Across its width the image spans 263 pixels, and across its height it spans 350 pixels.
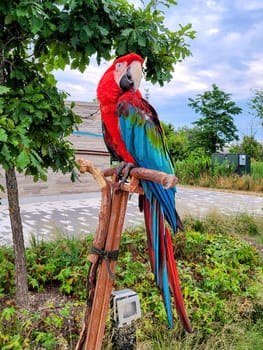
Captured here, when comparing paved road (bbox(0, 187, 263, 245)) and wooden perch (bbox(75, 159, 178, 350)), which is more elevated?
wooden perch (bbox(75, 159, 178, 350))

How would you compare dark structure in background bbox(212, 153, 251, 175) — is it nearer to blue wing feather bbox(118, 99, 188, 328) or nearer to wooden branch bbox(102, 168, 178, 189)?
blue wing feather bbox(118, 99, 188, 328)

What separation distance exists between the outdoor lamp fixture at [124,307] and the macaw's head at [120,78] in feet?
2.99

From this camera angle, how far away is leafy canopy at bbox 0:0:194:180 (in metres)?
1.87

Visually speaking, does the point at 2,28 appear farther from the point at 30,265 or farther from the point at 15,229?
the point at 30,265

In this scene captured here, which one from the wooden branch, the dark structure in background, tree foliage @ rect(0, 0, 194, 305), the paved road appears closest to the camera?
the wooden branch

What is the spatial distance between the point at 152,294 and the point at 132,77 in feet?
5.77

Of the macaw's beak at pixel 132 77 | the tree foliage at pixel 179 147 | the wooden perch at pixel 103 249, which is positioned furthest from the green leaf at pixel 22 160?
the tree foliage at pixel 179 147

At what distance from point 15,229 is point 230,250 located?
2.16 meters

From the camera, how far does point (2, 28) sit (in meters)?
2.19

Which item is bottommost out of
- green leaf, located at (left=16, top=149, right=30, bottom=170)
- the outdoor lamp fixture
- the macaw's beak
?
the outdoor lamp fixture

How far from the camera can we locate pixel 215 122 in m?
15.0

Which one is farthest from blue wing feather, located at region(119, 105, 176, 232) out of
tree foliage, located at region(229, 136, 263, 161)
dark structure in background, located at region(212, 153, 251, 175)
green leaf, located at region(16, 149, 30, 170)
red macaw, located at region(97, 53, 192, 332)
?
tree foliage, located at region(229, 136, 263, 161)

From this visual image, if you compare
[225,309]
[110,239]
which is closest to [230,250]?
[225,309]

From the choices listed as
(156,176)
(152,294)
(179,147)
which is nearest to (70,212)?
(152,294)
